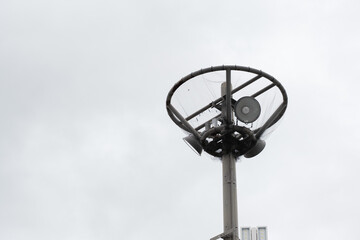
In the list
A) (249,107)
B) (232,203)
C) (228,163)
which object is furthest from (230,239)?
(249,107)

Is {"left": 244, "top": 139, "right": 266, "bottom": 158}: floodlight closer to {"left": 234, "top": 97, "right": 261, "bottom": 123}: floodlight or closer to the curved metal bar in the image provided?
the curved metal bar

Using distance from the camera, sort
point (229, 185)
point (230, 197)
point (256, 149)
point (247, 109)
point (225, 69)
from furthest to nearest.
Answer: point (225, 69) < point (256, 149) < point (247, 109) < point (229, 185) < point (230, 197)

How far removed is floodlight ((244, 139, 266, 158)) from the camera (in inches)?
892

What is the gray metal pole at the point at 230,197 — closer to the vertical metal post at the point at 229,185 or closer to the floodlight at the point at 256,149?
the vertical metal post at the point at 229,185

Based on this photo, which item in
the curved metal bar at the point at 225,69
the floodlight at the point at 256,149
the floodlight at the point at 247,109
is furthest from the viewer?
the curved metal bar at the point at 225,69

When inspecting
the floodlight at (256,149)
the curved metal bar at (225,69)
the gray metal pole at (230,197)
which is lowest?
the gray metal pole at (230,197)

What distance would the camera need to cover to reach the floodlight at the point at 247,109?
22297 millimetres

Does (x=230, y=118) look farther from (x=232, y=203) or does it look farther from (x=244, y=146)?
(x=232, y=203)

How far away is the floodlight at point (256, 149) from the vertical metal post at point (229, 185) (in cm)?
52

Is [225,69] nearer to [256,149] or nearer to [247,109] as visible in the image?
[247,109]

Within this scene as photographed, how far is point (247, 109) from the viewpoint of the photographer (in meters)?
22.4

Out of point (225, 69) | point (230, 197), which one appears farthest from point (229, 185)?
point (225, 69)

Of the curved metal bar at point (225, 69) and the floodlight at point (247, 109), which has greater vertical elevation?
the curved metal bar at point (225, 69)

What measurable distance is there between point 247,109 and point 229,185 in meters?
2.38
